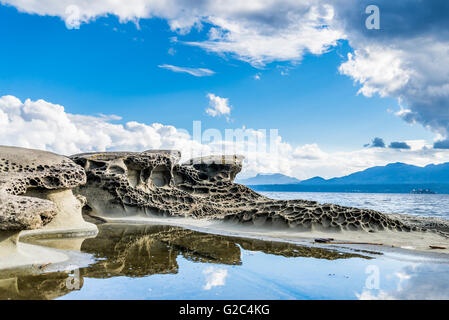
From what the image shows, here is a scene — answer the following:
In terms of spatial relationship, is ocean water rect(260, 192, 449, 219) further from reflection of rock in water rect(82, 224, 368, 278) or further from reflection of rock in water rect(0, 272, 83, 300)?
reflection of rock in water rect(0, 272, 83, 300)

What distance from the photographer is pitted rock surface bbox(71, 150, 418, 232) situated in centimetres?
1291

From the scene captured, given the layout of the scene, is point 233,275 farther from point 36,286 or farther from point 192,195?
point 192,195

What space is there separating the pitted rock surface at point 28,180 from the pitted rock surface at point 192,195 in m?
5.92

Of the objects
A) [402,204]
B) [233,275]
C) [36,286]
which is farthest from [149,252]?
[402,204]

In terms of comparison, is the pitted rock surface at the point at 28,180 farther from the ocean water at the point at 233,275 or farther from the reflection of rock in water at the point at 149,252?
the reflection of rock in water at the point at 149,252

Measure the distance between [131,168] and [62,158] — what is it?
751cm

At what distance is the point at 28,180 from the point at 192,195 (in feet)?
41.0

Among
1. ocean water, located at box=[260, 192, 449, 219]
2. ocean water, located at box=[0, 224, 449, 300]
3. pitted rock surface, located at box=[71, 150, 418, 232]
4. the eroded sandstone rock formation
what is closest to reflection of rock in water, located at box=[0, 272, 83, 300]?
ocean water, located at box=[0, 224, 449, 300]

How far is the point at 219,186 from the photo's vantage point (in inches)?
969

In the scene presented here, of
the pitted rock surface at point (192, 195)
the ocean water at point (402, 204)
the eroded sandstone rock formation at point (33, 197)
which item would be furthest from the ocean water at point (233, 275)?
the ocean water at point (402, 204)

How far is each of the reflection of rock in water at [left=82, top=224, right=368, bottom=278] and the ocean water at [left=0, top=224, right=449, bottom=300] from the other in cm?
2

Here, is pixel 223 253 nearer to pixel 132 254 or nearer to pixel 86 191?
pixel 132 254

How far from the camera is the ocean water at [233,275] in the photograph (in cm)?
497
